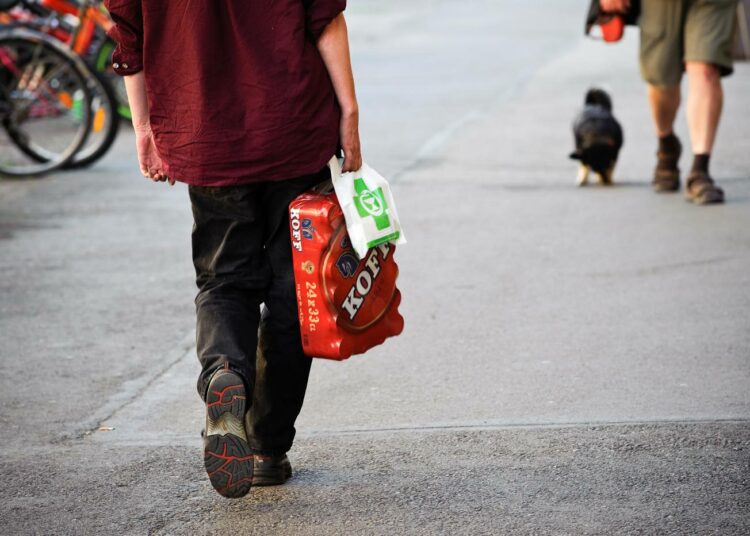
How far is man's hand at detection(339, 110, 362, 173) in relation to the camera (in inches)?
151

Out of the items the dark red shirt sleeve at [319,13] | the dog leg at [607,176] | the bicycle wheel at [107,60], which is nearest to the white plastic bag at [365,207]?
the dark red shirt sleeve at [319,13]

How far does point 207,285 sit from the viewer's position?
3939 millimetres

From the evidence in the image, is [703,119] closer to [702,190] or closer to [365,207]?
[702,190]

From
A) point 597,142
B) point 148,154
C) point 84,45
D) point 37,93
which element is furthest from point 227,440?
point 84,45

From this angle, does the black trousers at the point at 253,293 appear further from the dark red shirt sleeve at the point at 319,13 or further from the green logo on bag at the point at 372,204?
the dark red shirt sleeve at the point at 319,13

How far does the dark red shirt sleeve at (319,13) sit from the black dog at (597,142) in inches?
197

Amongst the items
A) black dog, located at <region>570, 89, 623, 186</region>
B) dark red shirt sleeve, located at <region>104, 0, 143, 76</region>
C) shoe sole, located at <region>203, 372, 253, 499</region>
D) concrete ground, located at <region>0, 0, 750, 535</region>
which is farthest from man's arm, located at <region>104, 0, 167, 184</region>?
black dog, located at <region>570, 89, 623, 186</region>

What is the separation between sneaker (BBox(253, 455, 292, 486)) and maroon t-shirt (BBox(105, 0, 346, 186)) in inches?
33.6

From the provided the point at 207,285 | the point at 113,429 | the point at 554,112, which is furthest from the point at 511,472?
the point at 554,112

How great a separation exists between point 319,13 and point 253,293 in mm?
826

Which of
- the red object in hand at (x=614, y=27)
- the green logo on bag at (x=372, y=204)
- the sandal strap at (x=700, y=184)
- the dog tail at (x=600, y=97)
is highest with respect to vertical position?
the green logo on bag at (x=372, y=204)

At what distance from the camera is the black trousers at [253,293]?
12.5ft

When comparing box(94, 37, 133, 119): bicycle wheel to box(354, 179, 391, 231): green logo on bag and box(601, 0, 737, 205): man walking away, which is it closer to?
box(601, 0, 737, 205): man walking away

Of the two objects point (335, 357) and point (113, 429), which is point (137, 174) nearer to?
point (113, 429)
